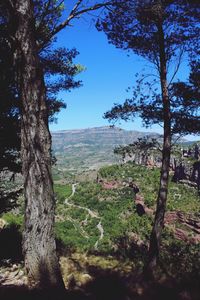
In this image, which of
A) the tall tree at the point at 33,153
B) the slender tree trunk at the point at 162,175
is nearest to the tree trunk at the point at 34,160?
the tall tree at the point at 33,153

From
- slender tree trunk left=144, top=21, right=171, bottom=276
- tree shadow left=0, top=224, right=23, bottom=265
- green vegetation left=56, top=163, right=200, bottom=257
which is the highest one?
slender tree trunk left=144, top=21, right=171, bottom=276

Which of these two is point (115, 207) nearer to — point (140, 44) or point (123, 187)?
point (123, 187)

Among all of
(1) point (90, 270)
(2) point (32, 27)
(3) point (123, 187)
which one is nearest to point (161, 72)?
(2) point (32, 27)

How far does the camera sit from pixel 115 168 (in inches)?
4397

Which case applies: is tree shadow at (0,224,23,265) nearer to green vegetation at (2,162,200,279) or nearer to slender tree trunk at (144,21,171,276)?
slender tree trunk at (144,21,171,276)

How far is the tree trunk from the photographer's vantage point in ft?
15.3

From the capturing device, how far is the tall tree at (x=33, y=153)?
466 centimetres

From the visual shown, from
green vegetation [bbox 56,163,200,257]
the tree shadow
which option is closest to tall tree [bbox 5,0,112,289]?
the tree shadow

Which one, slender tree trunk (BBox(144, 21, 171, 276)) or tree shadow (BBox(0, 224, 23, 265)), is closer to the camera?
tree shadow (BBox(0, 224, 23, 265))

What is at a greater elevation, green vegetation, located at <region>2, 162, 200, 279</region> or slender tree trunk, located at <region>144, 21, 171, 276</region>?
slender tree trunk, located at <region>144, 21, 171, 276</region>

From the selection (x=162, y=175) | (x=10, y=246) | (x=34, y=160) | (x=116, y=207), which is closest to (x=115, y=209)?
(x=116, y=207)

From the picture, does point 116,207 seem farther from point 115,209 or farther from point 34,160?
point 34,160

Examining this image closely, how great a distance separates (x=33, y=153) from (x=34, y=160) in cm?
10

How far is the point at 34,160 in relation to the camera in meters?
4.67
